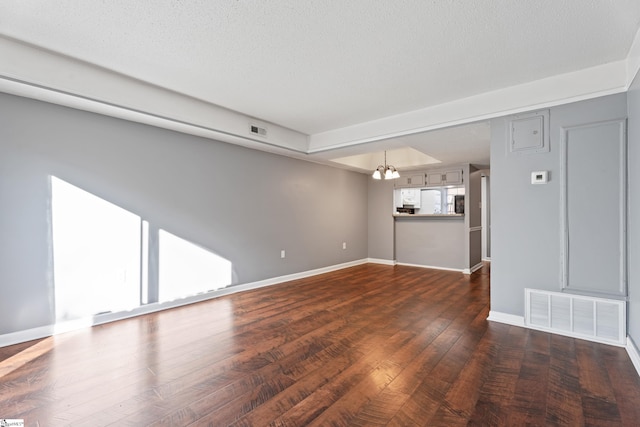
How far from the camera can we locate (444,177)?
641 centimetres

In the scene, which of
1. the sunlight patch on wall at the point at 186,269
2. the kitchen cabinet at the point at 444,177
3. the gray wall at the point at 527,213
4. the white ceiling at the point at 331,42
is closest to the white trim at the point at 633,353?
the gray wall at the point at 527,213

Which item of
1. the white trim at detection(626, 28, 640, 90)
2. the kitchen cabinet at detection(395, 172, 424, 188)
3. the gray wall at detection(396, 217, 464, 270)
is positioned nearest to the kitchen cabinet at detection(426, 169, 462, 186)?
the kitchen cabinet at detection(395, 172, 424, 188)

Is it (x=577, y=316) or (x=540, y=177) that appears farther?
(x=540, y=177)

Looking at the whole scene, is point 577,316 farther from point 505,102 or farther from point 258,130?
point 258,130

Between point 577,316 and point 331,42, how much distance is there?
3.49 m

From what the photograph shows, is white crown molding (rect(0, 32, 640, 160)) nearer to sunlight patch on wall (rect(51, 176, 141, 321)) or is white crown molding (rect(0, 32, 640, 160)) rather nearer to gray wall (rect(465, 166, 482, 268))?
sunlight patch on wall (rect(51, 176, 141, 321))

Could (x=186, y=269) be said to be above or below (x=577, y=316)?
above

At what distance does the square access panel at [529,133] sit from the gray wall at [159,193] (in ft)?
11.6

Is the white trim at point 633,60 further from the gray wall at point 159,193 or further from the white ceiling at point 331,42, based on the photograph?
the gray wall at point 159,193

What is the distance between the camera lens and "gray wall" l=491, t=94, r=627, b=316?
292cm

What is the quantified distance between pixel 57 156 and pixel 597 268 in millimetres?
5513

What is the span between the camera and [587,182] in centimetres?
283

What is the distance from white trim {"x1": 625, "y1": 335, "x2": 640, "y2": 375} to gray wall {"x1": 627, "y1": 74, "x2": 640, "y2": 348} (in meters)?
0.04

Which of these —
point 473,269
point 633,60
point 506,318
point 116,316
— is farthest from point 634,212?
point 116,316
